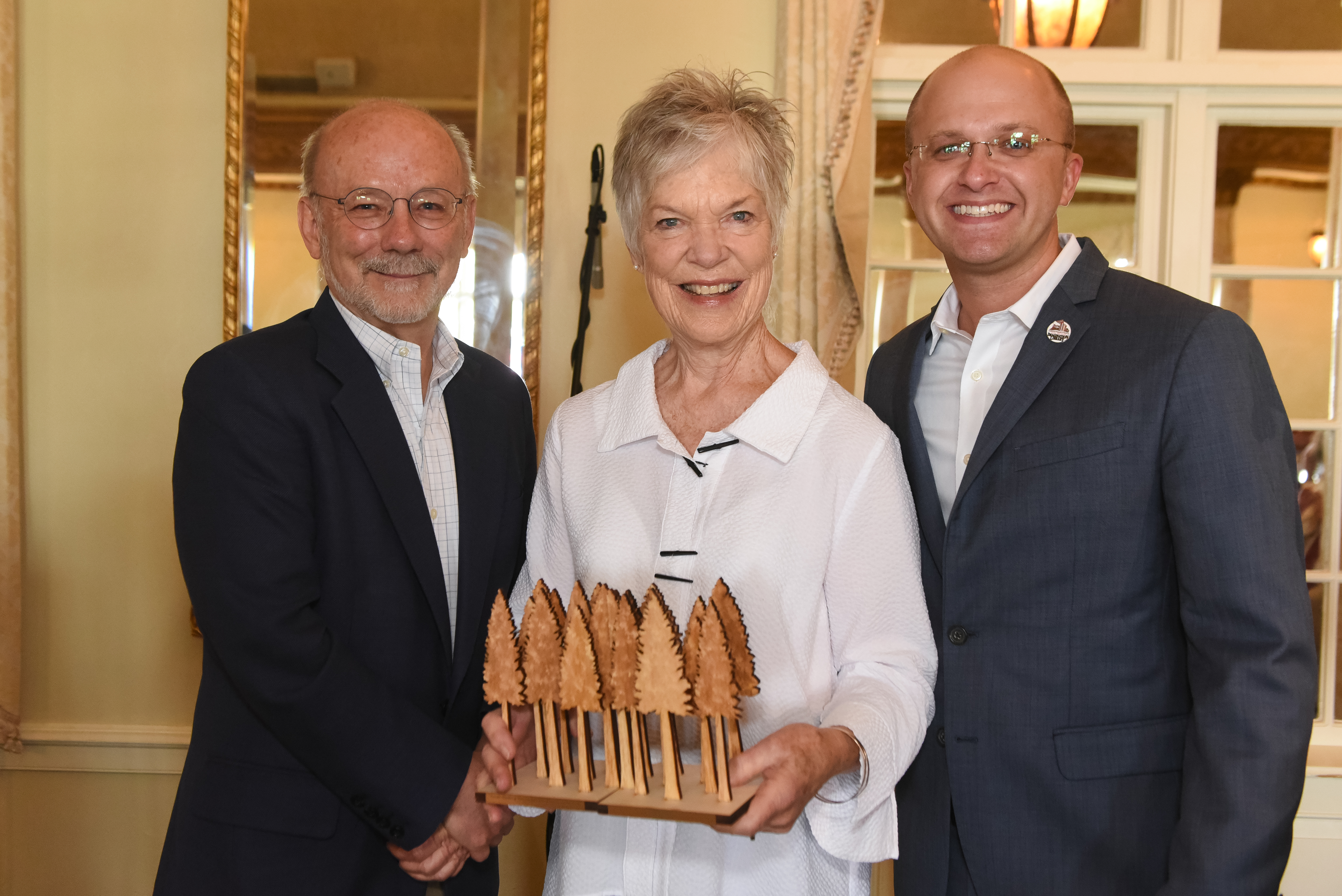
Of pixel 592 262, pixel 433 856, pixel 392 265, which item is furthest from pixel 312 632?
pixel 592 262

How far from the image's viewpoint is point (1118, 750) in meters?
1.65

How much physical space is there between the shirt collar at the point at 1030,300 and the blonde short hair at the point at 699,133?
1.62 feet

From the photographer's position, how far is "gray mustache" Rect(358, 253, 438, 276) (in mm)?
2023

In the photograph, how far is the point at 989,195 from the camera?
1.84 metres

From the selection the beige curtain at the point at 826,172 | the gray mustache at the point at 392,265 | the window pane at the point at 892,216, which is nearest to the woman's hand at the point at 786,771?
the gray mustache at the point at 392,265

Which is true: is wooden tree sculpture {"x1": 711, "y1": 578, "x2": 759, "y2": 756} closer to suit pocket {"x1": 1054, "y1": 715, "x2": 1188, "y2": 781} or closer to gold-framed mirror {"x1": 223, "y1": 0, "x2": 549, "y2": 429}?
suit pocket {"x1": 1054, "y1": 715, "x2": 1188, "y2": 781}

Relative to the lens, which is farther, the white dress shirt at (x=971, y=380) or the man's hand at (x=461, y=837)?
the white dress shirt at (x=971, y=380)

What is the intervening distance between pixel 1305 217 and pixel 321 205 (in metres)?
3.38

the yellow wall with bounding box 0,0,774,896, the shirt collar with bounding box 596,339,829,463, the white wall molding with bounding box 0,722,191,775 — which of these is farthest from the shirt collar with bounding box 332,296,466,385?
the white wall molding with bounding box 0,722,191,775

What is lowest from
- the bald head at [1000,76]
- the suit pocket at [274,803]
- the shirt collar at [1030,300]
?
the suit pocket at [274,803]

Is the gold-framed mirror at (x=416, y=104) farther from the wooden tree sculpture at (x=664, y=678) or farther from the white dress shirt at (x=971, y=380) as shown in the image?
the wooden tree sculpture at (x=664, y=678)

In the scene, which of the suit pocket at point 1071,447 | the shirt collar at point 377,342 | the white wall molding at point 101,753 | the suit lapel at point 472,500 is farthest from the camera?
the white wall molding at point 101,753

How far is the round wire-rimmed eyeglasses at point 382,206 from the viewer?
2.05 metres

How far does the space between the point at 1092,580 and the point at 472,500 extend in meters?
1.14
